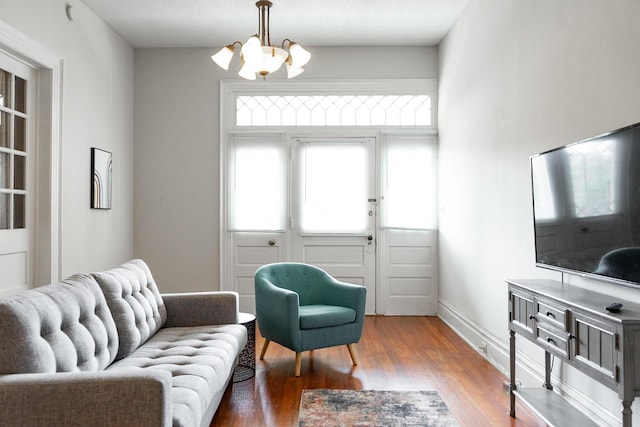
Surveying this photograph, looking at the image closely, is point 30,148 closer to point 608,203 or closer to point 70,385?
point 70,385

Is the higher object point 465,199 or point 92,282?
point 465,199

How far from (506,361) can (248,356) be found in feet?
6.16

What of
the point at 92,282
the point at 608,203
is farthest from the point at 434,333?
the point at 92,282

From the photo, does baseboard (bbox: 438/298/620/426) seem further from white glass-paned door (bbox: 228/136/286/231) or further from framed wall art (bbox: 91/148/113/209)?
framed wall art (bbox: 91/148/113/209)

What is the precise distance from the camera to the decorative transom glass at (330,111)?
18.6ft

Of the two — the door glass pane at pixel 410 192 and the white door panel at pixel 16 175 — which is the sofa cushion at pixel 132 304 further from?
the door glass pane at pixel 410 192

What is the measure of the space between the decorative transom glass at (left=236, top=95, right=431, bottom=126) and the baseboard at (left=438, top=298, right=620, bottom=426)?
2.13 metres

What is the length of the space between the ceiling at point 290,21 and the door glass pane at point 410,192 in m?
1.31

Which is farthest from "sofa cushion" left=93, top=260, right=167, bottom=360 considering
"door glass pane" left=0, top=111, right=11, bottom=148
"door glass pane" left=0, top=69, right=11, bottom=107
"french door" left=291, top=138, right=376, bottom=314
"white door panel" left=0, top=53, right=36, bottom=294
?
"french door" left=291, top=138, right=376, bottom=314

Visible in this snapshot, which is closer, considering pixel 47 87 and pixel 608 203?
pixel 608 203

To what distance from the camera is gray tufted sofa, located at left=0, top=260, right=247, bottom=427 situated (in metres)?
1.73

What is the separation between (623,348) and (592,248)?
0.62 metres

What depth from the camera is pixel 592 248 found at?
230cm

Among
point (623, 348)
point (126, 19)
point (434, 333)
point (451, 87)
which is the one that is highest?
point (126, 19)
